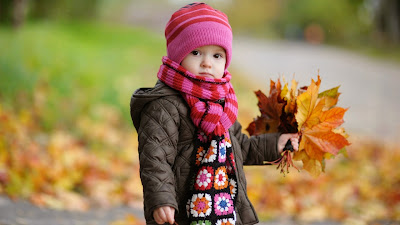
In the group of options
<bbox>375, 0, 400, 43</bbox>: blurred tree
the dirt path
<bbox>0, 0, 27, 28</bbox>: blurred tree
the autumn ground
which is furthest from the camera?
<bbox>375, 0, 400, 43</bbox>: blurred tree

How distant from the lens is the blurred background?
4.18m

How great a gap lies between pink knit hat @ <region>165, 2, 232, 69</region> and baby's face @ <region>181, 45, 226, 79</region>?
0.03m

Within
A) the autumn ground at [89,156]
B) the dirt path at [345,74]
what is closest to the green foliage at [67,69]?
the autumn ground at [89,156]

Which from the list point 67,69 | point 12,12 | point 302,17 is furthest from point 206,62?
point 302,17

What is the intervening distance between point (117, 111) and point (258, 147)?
4.03m

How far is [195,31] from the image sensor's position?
1.97 meters

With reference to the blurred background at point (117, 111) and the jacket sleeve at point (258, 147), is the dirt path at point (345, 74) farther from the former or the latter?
the jacket sleeve at point (258, 147)

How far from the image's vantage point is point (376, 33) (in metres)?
11.2

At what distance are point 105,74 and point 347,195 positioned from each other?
3.53 metres

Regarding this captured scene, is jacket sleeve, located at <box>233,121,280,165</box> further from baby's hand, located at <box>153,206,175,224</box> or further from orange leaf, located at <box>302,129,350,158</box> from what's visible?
baby's hand, located at <box>153,206,175,224</box>

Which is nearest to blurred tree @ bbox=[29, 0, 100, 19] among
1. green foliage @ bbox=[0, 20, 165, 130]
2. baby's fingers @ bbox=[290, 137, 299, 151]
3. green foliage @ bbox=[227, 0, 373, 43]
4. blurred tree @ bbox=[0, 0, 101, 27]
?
blurred tree @ bbox=[0, 0, 101, 27]

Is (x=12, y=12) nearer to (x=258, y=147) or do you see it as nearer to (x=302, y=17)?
(x=258, y=147)

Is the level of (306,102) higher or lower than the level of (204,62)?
lower

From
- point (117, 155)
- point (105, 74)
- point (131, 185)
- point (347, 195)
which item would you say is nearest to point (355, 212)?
point (347, 195)
